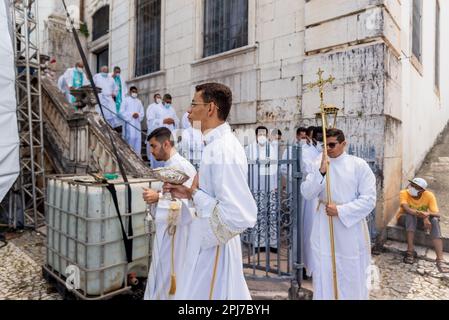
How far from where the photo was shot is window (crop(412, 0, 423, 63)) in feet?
25.6

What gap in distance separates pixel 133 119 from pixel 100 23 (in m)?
7.14

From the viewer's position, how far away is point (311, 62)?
6086mm

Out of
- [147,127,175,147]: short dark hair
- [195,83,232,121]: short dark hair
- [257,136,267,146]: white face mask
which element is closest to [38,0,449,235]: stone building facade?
[257,136,267,146]: white face mask

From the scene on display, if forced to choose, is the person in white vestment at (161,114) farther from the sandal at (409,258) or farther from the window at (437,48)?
the window at (437,48)

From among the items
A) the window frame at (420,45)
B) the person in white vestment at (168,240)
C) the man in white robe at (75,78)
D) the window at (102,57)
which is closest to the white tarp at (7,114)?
the man in white robe at (75,78)

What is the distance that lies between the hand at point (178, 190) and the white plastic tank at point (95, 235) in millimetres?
1632

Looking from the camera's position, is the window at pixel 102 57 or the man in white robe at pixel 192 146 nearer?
the man in white robe at pixel 192 146

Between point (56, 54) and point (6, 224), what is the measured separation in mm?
10505

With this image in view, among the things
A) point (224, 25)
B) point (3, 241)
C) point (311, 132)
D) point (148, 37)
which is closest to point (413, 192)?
point (311, 132)

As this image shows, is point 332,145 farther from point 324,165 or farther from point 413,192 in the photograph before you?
point 413,192

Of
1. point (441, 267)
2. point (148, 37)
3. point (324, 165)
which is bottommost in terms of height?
point (441, 267)

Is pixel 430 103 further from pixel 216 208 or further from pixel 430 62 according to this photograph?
pixel 216 208

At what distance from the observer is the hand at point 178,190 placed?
2.01 metres

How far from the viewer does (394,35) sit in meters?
5.77
